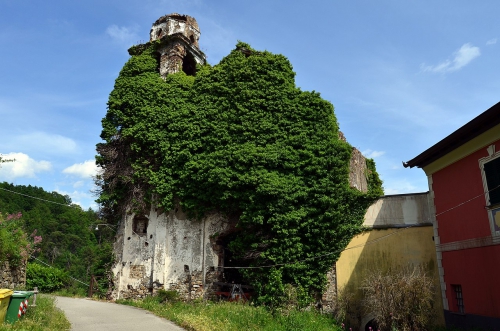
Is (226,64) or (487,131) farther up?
(226,64)

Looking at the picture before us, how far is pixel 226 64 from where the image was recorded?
58.6ft

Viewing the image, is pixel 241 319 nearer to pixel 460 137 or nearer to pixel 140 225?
pixel 140 225

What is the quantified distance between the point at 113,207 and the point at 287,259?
964 centimetres

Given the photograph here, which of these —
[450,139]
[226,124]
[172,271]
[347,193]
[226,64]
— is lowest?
[172,271]

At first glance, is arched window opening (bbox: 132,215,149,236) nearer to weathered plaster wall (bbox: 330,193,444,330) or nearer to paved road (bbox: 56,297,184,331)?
paved road (bbox: 56,297,184,331)

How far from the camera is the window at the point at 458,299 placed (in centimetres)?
1121

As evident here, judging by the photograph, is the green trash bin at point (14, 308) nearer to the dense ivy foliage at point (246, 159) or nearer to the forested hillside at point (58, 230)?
the dense ivy foliage at point (246, 159)

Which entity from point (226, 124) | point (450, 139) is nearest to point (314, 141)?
point (226, 124)

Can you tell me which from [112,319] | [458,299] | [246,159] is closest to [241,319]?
[112,319]

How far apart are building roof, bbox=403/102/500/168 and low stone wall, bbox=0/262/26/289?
1513 cm

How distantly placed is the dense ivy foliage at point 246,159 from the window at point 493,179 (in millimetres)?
4949

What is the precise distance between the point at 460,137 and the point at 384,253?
5241mm

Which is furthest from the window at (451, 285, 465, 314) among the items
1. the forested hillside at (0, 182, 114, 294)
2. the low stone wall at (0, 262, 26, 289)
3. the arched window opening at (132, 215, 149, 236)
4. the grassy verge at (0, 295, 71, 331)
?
the forested hillside at (0, 182, 114, 294)

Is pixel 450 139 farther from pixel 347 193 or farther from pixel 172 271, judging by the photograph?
pixel 172 271
